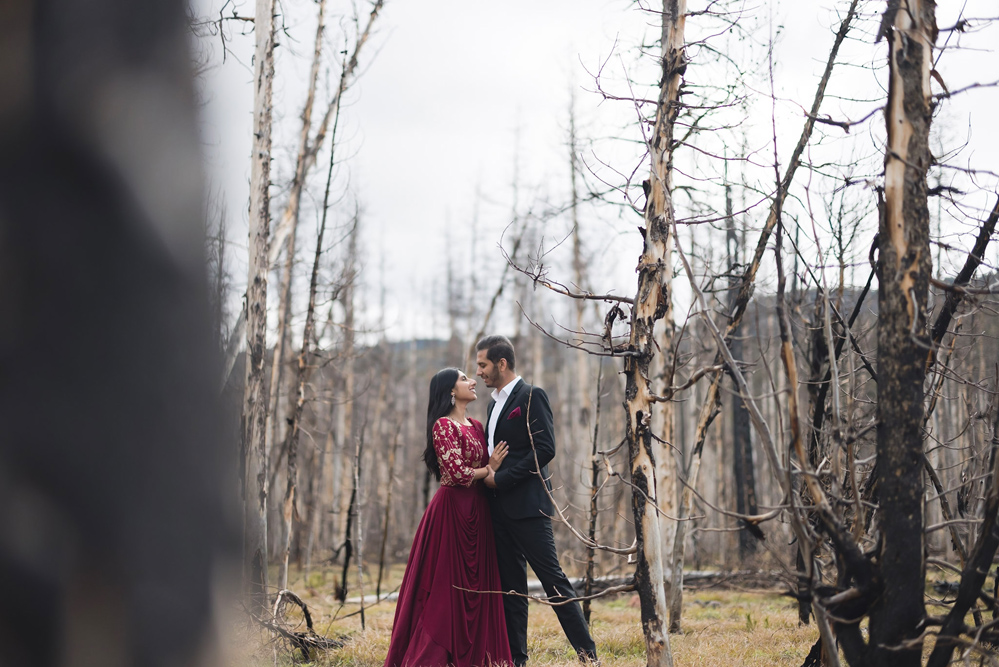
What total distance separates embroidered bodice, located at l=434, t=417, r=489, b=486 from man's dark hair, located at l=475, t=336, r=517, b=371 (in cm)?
55

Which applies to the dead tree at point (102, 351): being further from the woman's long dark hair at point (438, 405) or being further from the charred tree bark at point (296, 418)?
the charred tree bark at point (296, 418)

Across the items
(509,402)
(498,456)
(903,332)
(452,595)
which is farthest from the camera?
(509,402)

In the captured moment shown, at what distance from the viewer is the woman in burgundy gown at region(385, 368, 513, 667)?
470cm

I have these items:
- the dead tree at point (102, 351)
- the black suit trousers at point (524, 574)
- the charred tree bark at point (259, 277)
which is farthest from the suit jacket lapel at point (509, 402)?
the dead tree at point (102, 351)

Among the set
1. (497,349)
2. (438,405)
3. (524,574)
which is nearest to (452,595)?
(524,574)

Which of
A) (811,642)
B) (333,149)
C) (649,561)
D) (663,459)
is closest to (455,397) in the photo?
(649,561)

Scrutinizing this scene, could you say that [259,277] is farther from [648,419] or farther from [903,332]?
[903,332]

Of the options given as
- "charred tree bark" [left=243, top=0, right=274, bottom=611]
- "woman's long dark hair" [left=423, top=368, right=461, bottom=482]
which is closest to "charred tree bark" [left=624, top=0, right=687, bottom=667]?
"woman's long dark hair" [left=423, top=368, right=461, bottom=482]

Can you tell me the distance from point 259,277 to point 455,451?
2.79m

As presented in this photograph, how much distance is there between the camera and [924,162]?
273 cm

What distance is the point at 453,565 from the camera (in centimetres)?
485

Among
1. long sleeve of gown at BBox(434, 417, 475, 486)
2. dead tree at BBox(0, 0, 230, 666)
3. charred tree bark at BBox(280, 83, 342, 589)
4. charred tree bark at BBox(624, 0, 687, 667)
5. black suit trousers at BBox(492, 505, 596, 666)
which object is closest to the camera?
dead tree at BBox(0, 0, 230, 666)

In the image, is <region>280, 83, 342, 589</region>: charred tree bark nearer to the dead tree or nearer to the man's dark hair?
the man's dark hair

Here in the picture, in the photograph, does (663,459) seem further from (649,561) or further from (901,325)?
(901,325)
